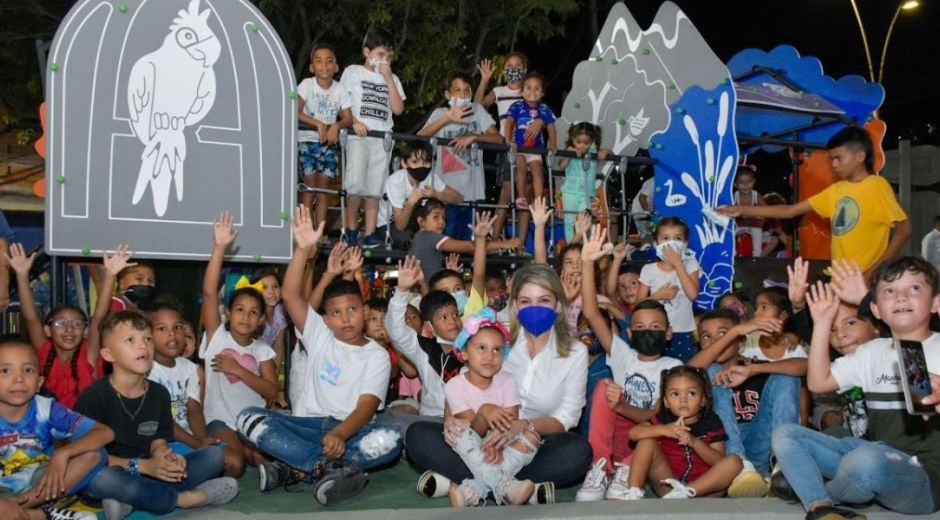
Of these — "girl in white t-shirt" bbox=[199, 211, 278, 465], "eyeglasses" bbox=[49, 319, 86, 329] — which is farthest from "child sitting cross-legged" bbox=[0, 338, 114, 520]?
"girl in white t-shirt" bbox=[199, 211, 278, 465]

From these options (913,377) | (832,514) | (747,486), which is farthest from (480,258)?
(913,377)

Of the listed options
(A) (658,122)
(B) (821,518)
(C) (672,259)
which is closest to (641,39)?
(A) (658,122)

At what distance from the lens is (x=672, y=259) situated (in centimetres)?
759

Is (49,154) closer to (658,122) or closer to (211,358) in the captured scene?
(211,358)

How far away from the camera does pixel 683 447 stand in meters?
5.53

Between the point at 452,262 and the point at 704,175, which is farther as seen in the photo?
the point at 704,175

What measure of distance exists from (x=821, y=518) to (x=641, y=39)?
6.17 meters

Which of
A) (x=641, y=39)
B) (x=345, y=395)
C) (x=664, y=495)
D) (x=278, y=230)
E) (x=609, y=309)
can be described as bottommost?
(x=664, y=495)

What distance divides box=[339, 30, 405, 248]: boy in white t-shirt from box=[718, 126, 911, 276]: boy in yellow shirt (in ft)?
10.8

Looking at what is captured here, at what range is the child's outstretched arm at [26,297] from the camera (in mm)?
5984

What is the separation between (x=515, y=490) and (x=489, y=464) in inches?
8.5

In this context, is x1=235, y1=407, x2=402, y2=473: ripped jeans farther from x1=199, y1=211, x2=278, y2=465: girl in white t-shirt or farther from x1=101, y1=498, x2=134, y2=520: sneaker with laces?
x1=101, y1=498, x2=134, y2=520: sneaker with laces

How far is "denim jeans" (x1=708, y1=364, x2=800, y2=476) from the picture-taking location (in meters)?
5.86

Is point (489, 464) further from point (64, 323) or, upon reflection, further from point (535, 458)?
point (64, 323)
